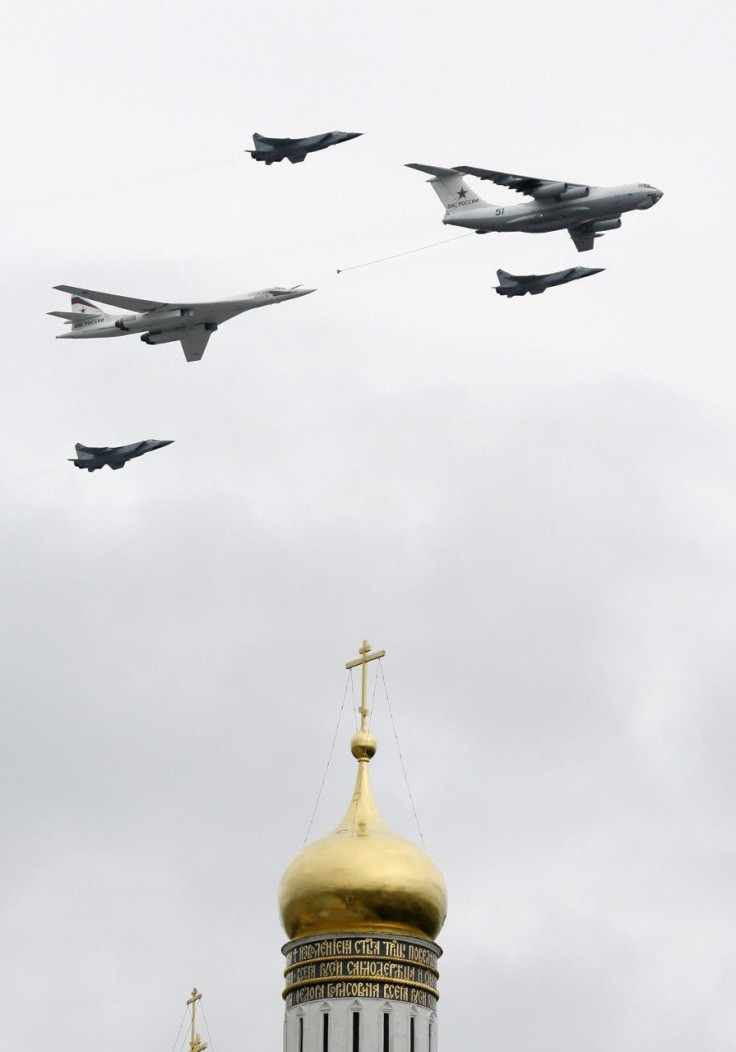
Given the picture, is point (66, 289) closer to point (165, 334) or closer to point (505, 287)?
point (165, 334)

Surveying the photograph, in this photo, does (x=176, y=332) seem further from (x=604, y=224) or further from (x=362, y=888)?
(x=362, y=888)

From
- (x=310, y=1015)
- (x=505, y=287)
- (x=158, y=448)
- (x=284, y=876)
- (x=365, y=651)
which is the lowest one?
(x=310, y=1015)

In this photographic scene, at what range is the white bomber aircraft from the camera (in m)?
60.2

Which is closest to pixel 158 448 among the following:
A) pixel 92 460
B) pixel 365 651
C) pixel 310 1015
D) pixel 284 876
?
pixel 92 460

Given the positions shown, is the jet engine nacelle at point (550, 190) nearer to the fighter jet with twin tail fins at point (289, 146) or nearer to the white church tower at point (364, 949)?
the fighter jet with twin tail fins at point (289, 146)

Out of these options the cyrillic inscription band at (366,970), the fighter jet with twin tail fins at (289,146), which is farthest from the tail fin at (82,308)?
the cyrillic inscription band at (366,970)

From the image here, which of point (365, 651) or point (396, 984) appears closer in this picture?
point (396, 984)

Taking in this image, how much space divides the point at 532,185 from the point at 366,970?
2470 cm

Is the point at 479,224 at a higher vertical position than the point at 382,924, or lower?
higher

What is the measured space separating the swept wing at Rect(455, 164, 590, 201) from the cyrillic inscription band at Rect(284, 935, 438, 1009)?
23393mm

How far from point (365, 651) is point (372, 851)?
8564 mm

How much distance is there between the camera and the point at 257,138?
180ft

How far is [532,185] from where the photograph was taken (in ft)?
203

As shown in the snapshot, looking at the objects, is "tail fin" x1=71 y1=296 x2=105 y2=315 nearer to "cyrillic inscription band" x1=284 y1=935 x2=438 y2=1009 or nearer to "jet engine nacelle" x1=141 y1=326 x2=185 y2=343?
"jet engine nacelle" x1=141 y1=326 x2=185 y2=343
